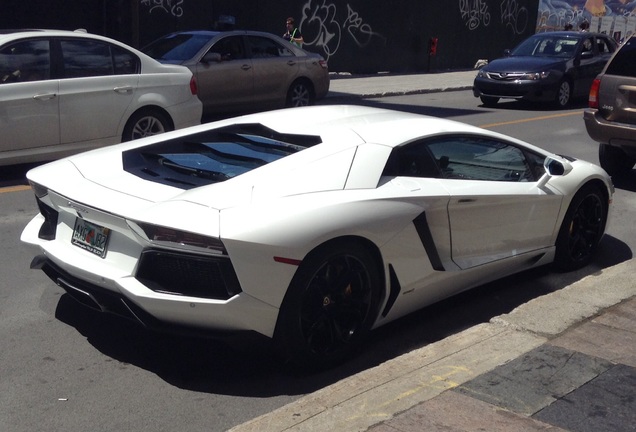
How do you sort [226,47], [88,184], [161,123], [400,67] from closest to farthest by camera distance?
[88,184], [161,123], [226,47], [400,67]

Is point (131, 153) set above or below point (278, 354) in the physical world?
above

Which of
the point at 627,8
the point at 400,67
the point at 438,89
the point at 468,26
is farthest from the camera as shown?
the point at 627,8

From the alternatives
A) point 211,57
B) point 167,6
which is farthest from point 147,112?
point 167,6

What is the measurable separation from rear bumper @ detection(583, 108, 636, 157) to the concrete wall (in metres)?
8.45

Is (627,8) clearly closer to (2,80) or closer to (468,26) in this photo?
(468,26)

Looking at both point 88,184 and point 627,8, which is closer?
point 88,184

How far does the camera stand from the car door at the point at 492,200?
235 inches

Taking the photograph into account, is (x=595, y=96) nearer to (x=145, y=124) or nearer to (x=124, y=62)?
(x=145, y=124)

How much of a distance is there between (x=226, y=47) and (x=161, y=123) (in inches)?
178

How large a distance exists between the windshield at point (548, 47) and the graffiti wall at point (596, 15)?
18.5 meters

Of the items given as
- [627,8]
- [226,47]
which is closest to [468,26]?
[627,8]

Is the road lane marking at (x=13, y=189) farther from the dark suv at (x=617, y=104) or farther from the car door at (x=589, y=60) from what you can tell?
the car door at (x=589, y=60)

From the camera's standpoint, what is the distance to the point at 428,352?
5246 mm

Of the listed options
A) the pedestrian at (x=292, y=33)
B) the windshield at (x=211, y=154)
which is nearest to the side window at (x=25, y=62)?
the windshield at (x=211, y=154)
